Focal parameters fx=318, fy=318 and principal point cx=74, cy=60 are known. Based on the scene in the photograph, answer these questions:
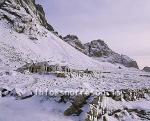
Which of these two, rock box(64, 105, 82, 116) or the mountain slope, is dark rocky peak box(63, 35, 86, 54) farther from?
rock box(64, 105, 82, 116)

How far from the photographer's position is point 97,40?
436 feet

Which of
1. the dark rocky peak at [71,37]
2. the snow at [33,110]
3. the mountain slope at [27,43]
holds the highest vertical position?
the dark rocky peak at [71,37]

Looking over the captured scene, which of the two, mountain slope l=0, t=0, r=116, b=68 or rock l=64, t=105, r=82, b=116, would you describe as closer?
rock l=64, t=105, r=82, b=116

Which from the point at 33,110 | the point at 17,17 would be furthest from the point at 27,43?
the point at 33,110

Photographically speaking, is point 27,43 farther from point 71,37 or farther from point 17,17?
point 71,37

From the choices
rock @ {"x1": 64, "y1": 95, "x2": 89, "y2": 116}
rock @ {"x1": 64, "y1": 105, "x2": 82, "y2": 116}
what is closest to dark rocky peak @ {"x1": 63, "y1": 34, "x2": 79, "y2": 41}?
rock @ {"x1": 64, "y1": 95, "x2": 89, "y2": 116}

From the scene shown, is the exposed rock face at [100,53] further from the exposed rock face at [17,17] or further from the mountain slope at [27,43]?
the mountain slope at [27,43]

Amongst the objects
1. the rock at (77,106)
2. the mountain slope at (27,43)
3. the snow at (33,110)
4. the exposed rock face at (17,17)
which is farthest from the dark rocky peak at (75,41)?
the rock at (77,106)

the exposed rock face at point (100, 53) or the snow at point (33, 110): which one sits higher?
the exposed rock face at point (100, 53)

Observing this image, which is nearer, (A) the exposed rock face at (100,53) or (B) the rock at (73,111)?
(B) the rock at (73,111)

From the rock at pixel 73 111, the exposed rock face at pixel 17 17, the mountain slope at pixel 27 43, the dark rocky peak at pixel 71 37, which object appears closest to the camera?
the rock at pixel 73 111

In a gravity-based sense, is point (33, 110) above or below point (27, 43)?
below

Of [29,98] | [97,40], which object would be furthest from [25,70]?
[97,40]

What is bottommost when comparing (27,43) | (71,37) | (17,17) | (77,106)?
(77,106)
